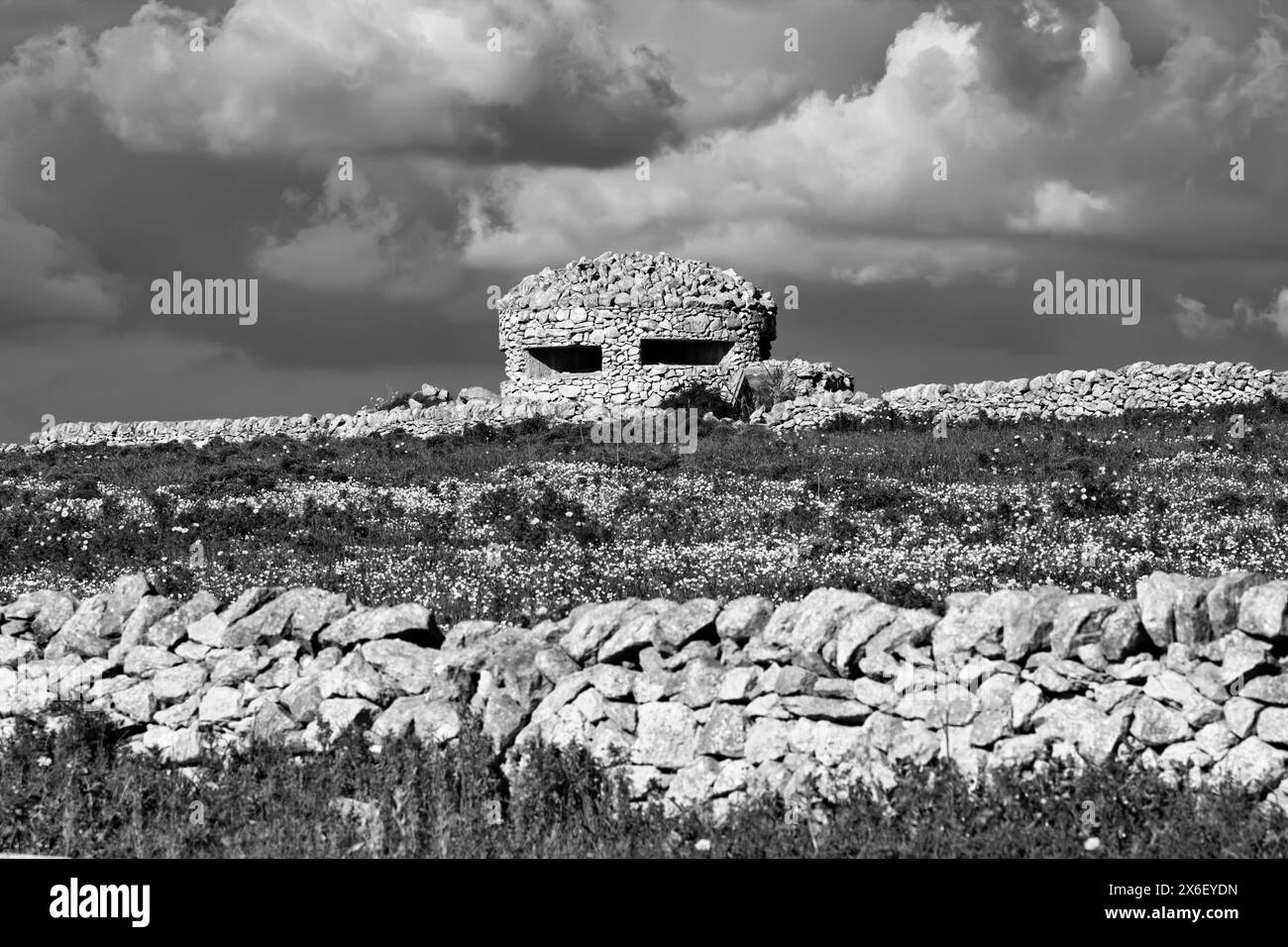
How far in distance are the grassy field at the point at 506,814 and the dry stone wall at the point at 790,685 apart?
0.29 meters

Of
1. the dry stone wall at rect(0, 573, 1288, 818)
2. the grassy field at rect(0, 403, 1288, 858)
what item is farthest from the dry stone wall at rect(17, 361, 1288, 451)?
the dry stone wall at rect(0, 573, 1288, 818)

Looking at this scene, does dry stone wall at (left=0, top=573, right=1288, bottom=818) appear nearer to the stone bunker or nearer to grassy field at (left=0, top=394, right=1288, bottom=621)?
grassy field at (left=0, top=394, right=1288, bottom=621)

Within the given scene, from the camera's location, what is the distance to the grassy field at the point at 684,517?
580 inches

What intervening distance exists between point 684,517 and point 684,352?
2494cm

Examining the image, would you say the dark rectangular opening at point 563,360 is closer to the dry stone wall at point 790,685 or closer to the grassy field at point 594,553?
the grassy field at point 594,553

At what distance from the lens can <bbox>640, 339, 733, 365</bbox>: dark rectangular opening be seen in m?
43.5

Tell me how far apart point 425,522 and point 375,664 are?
31.7 ft

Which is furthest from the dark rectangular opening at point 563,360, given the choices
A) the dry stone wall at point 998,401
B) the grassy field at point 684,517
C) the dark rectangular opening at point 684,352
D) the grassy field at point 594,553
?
the grassy field at point 684,517

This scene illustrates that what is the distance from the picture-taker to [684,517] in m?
19.6

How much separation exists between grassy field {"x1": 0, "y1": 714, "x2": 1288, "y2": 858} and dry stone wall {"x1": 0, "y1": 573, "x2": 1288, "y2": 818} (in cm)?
29

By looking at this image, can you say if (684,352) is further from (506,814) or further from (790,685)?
(506,814)

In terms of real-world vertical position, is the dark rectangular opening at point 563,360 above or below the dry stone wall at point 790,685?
above

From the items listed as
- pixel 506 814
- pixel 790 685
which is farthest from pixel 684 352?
pixel 506 814
